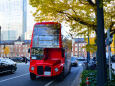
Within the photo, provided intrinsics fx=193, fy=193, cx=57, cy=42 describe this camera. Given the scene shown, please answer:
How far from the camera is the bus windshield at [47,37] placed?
12.7m

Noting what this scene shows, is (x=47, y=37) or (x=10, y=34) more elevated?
(x=10, y=34)

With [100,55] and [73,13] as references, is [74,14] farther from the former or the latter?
[100,55]

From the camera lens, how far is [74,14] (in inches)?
423

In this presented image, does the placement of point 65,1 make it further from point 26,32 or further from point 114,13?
point 26,32

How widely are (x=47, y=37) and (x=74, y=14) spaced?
9.44 feet

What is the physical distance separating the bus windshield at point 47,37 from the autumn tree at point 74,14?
1.64m

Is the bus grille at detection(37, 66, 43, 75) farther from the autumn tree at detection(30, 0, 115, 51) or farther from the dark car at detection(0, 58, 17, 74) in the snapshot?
the dark car at detection(0, 58, 17, 74)

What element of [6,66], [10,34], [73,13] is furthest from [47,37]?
[10,34]

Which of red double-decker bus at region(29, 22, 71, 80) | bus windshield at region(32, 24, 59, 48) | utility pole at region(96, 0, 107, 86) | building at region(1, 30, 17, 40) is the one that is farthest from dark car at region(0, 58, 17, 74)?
building at region(1, 30, 17, 40)

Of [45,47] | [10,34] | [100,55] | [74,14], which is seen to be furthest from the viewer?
[10,34]

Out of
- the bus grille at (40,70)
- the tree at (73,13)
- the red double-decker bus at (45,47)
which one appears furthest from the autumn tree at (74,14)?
the bus grille at (40,70)

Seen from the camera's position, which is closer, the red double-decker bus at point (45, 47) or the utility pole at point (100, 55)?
the utility pole at point (100, 55)

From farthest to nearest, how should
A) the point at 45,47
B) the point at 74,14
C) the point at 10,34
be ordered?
the point at 10,34 < the point at 45,47 < the point at 74,14

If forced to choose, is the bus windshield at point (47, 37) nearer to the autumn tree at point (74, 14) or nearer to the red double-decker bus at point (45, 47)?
the red double-decker bus at point (45, 47)
